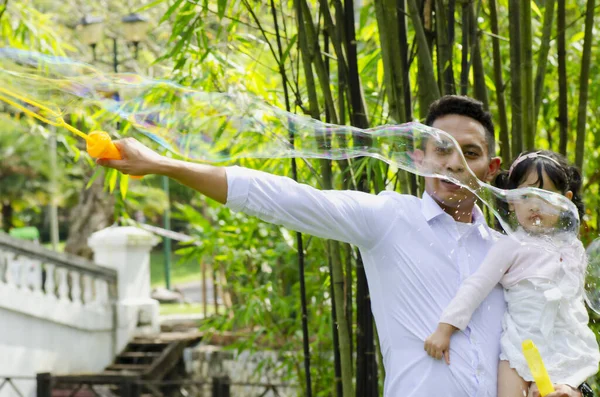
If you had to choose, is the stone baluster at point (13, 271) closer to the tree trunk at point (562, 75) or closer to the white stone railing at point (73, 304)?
the white stone railing at point (73, 304)

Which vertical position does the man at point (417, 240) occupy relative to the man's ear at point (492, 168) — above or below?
below

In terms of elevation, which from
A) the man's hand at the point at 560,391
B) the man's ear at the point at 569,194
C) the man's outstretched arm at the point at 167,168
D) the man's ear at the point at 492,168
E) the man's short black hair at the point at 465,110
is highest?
the man's short black hair at the point at 465,110

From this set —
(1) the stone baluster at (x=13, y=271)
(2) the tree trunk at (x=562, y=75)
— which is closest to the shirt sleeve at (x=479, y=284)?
(2) the tree trunk at (x=562, y=75)

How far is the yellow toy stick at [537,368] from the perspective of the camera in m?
1.58

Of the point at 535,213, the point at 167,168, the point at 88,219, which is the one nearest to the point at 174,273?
the point at 88,219

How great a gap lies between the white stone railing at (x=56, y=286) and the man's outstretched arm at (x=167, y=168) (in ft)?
22.4

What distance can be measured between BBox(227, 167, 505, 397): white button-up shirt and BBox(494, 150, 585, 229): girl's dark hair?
0.20m

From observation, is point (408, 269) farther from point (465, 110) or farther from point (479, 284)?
point (465, 110)

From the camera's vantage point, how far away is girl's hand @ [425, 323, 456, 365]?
164cm

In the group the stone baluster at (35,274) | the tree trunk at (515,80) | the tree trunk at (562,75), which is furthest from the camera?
the stone baluster at (35,274)

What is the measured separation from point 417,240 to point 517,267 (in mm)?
195

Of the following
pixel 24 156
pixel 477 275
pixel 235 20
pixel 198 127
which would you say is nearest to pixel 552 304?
pixel 477 275

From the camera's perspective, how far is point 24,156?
18.0 m

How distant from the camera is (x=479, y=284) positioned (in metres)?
1.69
